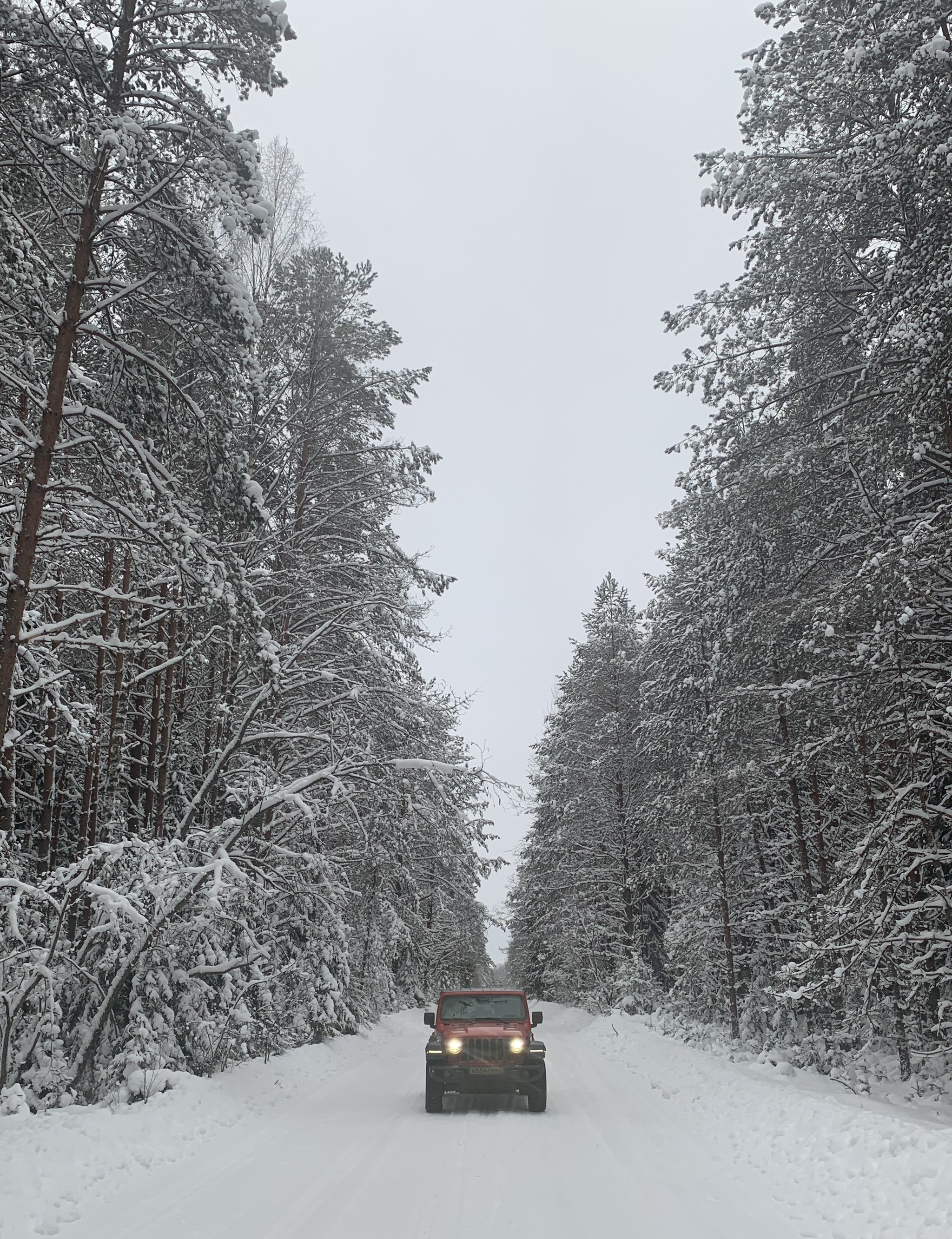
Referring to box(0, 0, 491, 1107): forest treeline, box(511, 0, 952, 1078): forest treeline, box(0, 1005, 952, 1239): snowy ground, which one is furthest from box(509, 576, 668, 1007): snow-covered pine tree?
box(0, 1005, 952, 1239): snowy ground

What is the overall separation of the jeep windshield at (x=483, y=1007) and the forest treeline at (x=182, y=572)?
6.49ft

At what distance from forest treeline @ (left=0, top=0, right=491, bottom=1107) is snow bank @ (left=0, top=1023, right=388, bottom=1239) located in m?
0.58

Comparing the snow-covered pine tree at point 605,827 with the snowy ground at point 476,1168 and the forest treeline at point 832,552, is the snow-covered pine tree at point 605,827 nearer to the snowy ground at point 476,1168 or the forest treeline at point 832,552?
the forest treeline at point 832,552

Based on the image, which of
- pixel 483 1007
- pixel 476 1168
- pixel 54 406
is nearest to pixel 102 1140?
pixel 476 1168

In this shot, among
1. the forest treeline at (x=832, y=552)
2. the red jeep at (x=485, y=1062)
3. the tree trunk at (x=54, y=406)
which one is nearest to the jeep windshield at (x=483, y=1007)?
the red jeep at (x=485, y=1062)

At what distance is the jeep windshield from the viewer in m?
12.8

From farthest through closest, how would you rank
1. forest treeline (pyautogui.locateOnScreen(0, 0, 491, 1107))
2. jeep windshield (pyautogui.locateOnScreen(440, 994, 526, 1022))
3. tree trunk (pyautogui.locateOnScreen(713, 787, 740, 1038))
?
1. tree trunk (pyautogui.locateOnScreen(713, 787, 740, 1038))
2. jeep windshield (pyautogui.locateOnScreen(440, 994, 526, 1022))
3. forest treeline (pyautogui.locateOnScreen(0, 0, 491, 1107))

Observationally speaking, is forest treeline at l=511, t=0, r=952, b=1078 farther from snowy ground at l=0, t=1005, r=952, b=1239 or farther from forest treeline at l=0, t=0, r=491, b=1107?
forest treeline at l=0, t=0, r=491, b=1107

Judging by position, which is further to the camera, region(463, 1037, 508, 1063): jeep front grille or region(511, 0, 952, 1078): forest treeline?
region(463, 1037, 508, 1063): jeep front grille

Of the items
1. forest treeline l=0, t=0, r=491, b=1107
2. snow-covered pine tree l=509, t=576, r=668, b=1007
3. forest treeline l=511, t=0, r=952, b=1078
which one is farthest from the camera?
snow-covered pine tree l=509, t=576, r=668, b=1007

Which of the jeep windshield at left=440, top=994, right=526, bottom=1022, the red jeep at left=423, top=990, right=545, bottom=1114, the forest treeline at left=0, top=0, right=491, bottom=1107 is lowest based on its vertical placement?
the red jeep at left=423, top=990, right=545, bottom=1114

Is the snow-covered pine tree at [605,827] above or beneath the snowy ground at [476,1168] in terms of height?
above

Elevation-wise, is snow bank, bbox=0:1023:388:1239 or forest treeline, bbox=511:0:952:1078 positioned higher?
forest treeline, bbox=511:0:952:1078

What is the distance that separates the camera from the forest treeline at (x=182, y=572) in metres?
7.49
